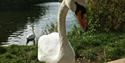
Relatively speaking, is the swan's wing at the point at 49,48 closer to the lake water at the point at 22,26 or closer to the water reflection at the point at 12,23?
the lake water at the point at 22,26

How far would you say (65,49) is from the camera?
3.76 m

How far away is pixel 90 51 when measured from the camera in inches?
281

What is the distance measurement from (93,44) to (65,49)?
4129 millimetres

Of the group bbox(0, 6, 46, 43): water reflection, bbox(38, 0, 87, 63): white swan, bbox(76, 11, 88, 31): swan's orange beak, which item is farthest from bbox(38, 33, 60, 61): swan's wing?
bbox(0, 6, 46, 43): water reflection

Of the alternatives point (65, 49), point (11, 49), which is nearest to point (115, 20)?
point (11, 49)

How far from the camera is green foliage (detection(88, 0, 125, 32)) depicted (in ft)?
31.8

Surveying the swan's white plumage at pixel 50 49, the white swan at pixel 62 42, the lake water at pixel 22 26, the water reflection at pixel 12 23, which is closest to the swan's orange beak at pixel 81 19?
the white swan at pixel 62 42

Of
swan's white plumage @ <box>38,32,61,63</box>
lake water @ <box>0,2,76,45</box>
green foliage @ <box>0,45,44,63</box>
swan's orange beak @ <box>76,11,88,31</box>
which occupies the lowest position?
lake water @ <box>0,2,76,45</box>

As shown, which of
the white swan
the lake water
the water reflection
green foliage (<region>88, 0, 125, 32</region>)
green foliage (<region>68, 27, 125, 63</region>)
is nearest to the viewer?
the white swan

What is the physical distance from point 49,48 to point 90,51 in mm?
2984

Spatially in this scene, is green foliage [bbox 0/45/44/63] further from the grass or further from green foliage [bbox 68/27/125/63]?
green foliage [bbox 68/27/125/63]

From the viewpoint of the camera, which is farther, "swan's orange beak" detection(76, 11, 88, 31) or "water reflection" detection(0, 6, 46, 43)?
"water reflection" detection(0, 6, 46, 43)

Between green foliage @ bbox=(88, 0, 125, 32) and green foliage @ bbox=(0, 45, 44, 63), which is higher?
green foliage @ bbox=(88, 0, 125, 32)

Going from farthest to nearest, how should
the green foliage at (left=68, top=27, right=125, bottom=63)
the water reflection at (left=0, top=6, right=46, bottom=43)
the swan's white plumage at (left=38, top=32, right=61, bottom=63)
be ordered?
the water reflection at (left=0, top=6, right=46, bottom=43), the green foliage at (left=68, top=27, right=125, bottom=63), the swan's white plumage at (left=38, top=32, right=61, bottom=63)
